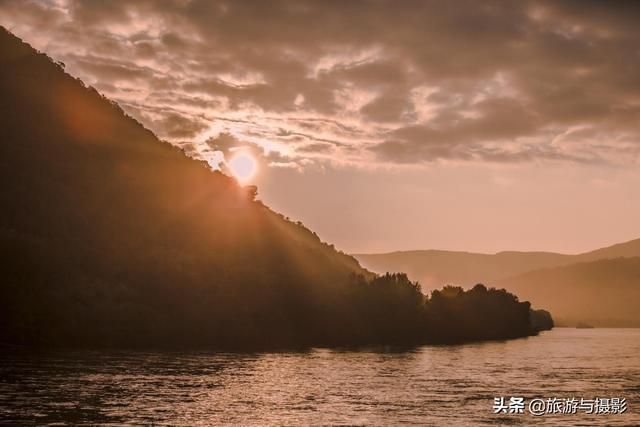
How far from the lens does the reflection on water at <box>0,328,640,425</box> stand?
211 ft

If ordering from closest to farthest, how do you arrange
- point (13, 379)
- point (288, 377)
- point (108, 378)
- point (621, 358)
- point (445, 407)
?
1. point (445, 407)
2. point (13, 379)
3. point (108, 378)
4. point (288, 377)
5. point (621, 358)

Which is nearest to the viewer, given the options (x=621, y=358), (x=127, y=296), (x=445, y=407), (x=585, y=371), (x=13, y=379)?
(x=445, y=407)

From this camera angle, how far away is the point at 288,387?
8775 cm

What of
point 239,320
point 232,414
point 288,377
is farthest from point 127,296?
point 232,414

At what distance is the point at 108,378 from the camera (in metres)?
89.4

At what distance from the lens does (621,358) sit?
6048 inches

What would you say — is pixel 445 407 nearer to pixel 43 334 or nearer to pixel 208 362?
pixel 208 362

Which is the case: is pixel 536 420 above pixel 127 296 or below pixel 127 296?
below

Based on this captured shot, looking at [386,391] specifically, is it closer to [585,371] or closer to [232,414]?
[232,414]

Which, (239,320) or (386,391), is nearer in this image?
(386,391)

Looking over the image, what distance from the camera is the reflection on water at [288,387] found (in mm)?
64438

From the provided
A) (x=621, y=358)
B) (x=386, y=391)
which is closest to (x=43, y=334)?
(x=386, y=391)

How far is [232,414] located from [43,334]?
10384cm

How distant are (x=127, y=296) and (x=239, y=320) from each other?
29.3 m
